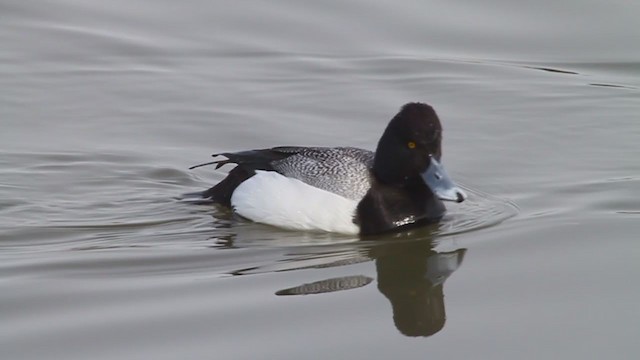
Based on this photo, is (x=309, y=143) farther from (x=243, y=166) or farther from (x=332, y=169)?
(x=332, y=169)

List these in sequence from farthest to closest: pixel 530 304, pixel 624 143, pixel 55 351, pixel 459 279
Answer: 1. pixel 624 143
2. pixel 459 279
3. pixel 530 304
4. pixel 55 351

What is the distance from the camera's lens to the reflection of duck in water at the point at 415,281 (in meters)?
6.57

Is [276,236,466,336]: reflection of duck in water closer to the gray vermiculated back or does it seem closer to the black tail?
the gray vermiculated back

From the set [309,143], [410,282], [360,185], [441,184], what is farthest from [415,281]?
[309,143]

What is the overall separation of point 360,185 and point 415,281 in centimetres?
116

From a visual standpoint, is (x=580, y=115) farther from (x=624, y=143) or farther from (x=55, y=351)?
(x=55, y=351)

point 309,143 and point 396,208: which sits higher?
point 309,143

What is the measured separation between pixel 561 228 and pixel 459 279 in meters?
1.17

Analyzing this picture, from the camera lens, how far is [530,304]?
21.9 ft

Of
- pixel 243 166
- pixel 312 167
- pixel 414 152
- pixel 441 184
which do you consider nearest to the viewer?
pixel 441 184

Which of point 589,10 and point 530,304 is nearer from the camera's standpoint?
point 530,304

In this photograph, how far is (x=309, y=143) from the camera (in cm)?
1015

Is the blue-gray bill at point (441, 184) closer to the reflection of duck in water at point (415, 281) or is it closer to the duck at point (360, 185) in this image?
the duck at point (360, 185)

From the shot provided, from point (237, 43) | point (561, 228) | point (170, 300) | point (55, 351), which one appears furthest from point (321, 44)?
point (55, 351)
